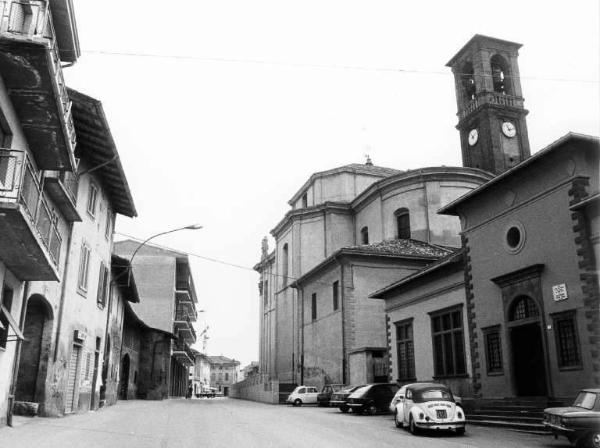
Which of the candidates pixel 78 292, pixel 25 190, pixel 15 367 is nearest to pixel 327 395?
pixel 78 292

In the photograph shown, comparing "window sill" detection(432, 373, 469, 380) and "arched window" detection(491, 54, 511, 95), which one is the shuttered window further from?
"arched window" detection(491, 54, 511, 95)

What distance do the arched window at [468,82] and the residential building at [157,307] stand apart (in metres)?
27.4

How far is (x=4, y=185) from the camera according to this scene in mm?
10812

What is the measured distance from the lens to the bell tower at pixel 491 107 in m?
40.2

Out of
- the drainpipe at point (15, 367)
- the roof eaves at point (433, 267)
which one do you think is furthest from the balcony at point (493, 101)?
the drainpipe at point (15, 367)

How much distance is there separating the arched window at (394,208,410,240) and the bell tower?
23.3 ft

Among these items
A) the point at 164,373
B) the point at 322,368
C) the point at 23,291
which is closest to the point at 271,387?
the point at 322,368

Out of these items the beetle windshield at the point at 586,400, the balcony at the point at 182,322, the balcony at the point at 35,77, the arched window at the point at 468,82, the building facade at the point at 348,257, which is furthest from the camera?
the balcony at the point at 182,322

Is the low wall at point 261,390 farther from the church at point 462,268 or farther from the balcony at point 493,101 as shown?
the balcony at point 493,101

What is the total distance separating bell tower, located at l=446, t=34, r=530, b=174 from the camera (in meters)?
40.2

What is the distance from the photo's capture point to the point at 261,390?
4091 cm

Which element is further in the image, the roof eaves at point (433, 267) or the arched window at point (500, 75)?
the arched window at point (500, 75)

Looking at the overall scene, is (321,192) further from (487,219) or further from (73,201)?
(73,201)

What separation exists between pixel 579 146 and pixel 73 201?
14872mm
